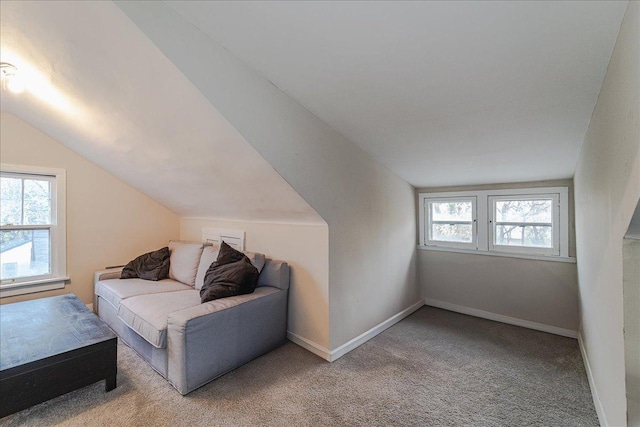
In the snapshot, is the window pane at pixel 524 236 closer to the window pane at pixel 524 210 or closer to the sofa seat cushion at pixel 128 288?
the window pane at pixel 524 210

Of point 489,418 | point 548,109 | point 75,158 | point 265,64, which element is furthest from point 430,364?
point 75,158

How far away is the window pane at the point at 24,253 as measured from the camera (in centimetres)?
305

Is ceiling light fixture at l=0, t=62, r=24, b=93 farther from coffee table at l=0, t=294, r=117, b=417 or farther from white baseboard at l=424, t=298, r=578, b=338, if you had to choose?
white baseboard at l=424, t=298, r=578, b=338

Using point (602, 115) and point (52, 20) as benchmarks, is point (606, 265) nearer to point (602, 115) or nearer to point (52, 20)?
point (602, 115)

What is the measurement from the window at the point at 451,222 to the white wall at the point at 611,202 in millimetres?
1385

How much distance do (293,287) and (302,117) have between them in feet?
5.05

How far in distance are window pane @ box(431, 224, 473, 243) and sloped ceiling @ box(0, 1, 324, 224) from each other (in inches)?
82.6

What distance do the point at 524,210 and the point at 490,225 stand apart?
37 centimetres

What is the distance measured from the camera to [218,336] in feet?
7.07

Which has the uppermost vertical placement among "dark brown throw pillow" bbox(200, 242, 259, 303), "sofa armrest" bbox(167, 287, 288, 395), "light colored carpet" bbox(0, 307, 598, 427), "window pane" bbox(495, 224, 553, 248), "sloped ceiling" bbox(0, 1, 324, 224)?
"sloped ceiling" bbox(0, 1, 324, 224)

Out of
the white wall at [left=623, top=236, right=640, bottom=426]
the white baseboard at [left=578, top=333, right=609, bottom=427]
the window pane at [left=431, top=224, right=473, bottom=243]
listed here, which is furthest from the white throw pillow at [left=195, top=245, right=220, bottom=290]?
the white baseboard at [left=578, top=333, right=609, bottom=427]

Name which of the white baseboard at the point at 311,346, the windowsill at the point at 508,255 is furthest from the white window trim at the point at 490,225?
the white baseboard at the point at 311,346

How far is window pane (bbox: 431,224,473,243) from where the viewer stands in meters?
3.63

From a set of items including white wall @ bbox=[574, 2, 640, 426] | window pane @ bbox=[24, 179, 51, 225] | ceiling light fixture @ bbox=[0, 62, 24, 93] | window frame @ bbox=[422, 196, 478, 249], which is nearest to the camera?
white wall @ bbox=[574, 2, 640, 426]
